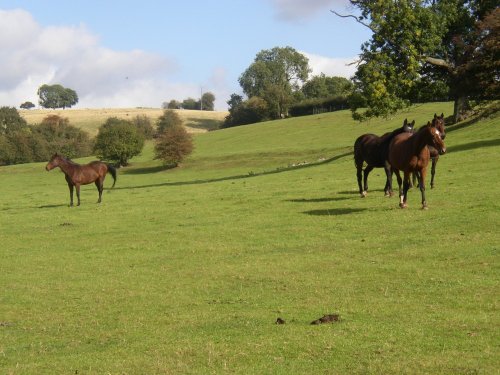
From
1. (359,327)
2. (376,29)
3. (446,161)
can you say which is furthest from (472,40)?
(359,327)

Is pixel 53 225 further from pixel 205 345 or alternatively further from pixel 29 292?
pixel 205 345

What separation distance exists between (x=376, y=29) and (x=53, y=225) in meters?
24.8

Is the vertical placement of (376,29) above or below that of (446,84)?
above

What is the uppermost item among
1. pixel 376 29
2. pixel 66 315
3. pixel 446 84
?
pixel 376 29

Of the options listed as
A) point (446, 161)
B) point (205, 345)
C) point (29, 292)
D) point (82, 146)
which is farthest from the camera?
point (82, 146)

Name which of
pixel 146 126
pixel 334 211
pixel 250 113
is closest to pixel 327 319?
pixel 334 211

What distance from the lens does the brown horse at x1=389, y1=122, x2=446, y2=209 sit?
18.2 meters

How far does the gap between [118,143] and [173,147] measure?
1017cm

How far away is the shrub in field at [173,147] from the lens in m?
66.9

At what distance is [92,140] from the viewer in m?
98.2

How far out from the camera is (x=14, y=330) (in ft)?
35.9

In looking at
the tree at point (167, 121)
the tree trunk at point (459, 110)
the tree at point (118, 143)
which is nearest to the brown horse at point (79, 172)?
the tree trunk at point (459, 110)

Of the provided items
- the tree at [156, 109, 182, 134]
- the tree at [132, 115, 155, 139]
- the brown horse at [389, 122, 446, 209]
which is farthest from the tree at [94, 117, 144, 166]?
the brown horse at [389, 122, 446, 209]

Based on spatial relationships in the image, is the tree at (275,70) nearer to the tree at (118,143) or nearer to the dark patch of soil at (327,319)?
the tree at (118,143)
